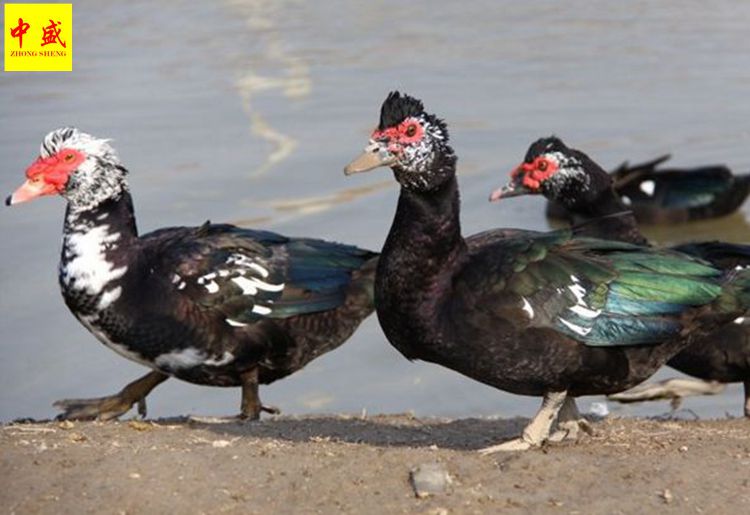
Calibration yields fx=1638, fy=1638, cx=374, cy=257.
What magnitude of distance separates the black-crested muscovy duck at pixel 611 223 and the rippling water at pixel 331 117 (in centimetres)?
47

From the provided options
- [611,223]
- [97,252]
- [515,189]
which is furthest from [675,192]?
[97,252]

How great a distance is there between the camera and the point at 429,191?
5.79 m

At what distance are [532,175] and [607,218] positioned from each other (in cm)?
94

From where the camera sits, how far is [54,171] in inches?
267

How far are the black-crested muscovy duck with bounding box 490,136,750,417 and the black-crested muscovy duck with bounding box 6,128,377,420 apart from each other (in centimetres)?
117

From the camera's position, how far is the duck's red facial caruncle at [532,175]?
831 cm

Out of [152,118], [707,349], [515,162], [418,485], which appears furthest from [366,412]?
[152,118]

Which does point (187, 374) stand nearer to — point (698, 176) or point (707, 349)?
point (707, 349)

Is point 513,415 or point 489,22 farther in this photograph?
point 489,22

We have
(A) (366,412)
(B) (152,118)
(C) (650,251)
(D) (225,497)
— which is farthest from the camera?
(B) (152,118)

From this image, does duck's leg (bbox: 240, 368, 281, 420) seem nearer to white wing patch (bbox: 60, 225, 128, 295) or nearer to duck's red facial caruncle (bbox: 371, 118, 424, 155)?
white wing patch (bbox: 60, 225, 128, 295)

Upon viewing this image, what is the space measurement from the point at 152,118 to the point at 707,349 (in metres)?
5.60

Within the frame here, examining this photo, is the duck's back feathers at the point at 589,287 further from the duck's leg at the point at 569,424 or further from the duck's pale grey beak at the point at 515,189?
the duck's pale grey beak at the point at 515,189

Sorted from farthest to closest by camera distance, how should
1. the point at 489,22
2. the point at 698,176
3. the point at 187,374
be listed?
the point at 489,22 → the point at 698,176 → the point at 187,374
